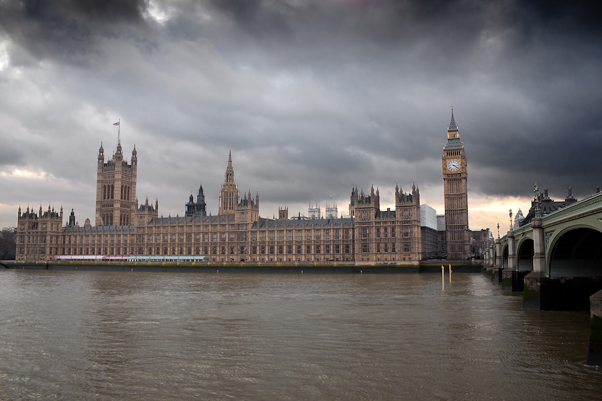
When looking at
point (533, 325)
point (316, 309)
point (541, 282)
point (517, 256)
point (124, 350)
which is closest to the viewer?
point (124, 350)

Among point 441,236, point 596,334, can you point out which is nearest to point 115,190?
point 441,236

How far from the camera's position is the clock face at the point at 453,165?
12975cm

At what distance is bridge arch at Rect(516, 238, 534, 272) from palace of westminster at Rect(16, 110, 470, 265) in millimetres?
50142

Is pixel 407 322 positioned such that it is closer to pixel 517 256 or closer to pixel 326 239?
pixel 517 256

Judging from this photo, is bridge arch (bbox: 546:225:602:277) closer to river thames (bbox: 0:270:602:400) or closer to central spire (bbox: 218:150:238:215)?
river thames (bbox: 0:270:602:400)

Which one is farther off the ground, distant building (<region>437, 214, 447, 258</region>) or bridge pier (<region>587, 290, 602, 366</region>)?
distant building (<region>437, 214, 447, 258</region>)

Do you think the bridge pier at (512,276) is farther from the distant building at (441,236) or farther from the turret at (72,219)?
the turret at (72,219)

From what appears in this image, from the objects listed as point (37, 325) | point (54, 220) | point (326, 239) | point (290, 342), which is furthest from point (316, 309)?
point (54, 220)

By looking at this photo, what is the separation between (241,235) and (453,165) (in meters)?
59.0

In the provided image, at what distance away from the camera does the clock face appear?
130m

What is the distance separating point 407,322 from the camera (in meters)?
29.9

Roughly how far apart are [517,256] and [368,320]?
23.8m

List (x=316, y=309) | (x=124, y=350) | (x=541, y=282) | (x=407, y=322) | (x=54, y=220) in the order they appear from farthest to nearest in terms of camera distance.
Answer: (x=54, y=220)
(x=316, y=309)
(x=541, y=282)
(x=407, y=322)
(x=124, y=350)

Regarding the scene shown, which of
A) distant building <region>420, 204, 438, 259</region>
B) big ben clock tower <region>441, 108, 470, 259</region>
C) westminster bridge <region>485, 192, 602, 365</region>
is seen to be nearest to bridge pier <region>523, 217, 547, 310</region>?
westminster bridge <region>485, 192, 602, 365</region>
